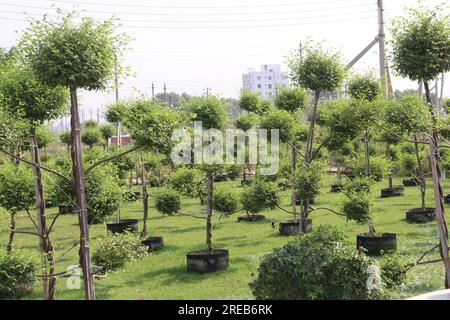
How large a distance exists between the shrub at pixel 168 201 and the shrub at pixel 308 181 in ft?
8.20

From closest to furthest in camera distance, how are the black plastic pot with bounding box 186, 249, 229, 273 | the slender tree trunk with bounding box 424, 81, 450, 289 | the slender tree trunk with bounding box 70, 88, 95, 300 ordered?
the slender tree trunk with bounding box 70, 88, 95, 300 < the slender tree trunk with bounding box 424, 81, 450, 289 < the black plastic pot with bounding box 186, 249, 229, 273

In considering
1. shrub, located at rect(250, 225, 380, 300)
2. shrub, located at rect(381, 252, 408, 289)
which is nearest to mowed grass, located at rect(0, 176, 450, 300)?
shrub, located at rect(381, 252, 408, 289)

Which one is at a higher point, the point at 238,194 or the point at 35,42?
the point at 35,42

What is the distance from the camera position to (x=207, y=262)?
7.71 m

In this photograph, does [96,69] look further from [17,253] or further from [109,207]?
[109,207]

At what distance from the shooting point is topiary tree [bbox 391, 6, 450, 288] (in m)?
5.21

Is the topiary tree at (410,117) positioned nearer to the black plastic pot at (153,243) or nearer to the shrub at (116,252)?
the shrub at (116,252)

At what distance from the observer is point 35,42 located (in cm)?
407

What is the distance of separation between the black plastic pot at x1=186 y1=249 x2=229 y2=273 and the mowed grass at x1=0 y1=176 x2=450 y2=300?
0.47ft

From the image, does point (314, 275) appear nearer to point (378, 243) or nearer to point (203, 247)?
point (378, 243)

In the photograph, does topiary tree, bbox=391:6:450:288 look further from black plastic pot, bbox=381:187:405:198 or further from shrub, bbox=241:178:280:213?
black plastic pot, bbox=381:187:405:198

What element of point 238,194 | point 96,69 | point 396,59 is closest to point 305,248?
point 96,69

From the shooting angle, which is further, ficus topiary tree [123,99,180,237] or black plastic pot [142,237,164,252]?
black plastic pot [142,237,164,252]

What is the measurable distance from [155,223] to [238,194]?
126 inches
